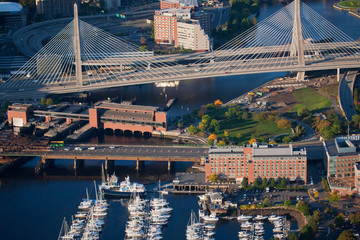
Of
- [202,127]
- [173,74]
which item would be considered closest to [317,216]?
[202,127]

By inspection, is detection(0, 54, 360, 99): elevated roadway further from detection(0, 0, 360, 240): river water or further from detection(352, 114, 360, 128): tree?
detection(352, 114, 360, 128): tree

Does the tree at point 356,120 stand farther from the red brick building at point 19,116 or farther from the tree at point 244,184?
the red brick building at point 19,116

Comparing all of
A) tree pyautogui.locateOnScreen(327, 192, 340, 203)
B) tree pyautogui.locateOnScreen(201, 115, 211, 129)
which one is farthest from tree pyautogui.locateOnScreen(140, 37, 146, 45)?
tree pyautogui.locateOnScreen(327, 192, 340, 203)

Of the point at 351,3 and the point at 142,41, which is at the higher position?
the point at 351,3

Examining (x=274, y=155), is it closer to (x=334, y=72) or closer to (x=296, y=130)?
(x=296, y=130)

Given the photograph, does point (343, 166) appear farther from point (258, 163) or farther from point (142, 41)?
point (142, 41)

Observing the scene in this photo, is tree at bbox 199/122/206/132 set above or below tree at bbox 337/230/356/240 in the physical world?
above
